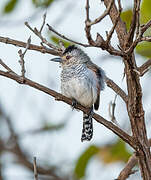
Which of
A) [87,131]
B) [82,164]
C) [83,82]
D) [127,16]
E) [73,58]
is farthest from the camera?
[73,58]

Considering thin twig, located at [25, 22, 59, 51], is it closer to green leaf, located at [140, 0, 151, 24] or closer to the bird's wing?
green leaf, located at [140, 0, 151, 24]

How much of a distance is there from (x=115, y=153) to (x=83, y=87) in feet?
2.20

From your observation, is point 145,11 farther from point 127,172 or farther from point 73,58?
point 73,58

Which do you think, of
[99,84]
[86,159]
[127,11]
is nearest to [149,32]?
[127,11]

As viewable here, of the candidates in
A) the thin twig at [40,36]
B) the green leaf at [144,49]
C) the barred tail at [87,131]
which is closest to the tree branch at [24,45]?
the thin twig at [40,36]

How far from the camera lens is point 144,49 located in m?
3.14

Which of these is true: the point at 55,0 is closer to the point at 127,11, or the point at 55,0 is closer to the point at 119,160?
the point at 127,11

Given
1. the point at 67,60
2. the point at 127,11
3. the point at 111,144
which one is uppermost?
the point at 67,60

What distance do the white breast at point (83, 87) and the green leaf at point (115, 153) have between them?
1.64 feet

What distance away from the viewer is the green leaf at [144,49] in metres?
3.14

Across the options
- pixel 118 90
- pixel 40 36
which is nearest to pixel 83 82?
pixel 40 36

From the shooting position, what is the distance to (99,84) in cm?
436

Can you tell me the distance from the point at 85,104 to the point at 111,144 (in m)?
0.46

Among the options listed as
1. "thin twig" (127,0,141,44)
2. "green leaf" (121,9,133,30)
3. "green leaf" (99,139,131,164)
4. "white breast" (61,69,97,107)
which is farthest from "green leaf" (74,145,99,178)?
"thin twig" (127,0,141,44)
